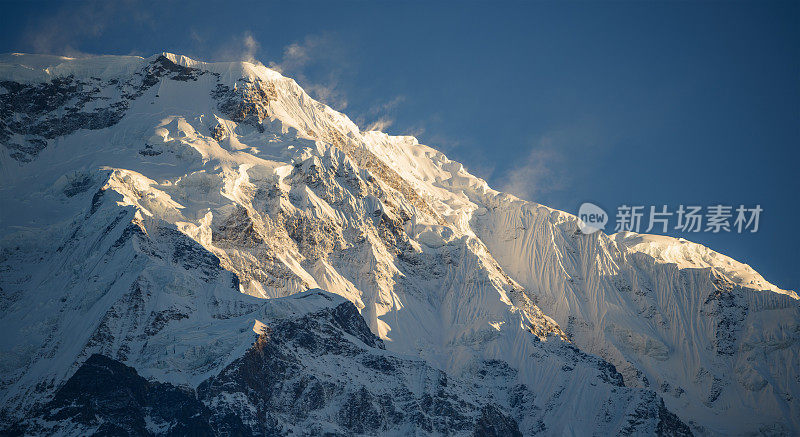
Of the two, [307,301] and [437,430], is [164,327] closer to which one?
[307,301]

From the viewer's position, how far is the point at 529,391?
7269 inches

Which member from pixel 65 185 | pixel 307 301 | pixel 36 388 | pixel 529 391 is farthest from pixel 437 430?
pixel 65 185

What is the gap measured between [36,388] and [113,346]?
13.2 m

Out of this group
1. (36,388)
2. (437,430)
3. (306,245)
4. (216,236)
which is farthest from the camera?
(306,245)

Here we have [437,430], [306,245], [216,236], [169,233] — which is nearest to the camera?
[437,430]

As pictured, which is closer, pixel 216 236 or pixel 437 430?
pixel 437 430

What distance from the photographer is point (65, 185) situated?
192500 mm

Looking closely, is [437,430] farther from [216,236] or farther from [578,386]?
[216,236]

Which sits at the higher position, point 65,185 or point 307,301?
point 65,185

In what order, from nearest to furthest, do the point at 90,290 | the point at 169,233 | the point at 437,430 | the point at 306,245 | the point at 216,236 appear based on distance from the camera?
the point at 437,430 → the point at 90,290 → the point at 169,233 → the point at 216,236 → the point at 306,245

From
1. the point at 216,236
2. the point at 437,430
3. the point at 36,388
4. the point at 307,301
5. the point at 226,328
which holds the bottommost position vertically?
the point at 36,388

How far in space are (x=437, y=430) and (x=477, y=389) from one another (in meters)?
41.2

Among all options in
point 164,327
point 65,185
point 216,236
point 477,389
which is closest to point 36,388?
point 164,327

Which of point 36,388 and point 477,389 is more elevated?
point 477,389
